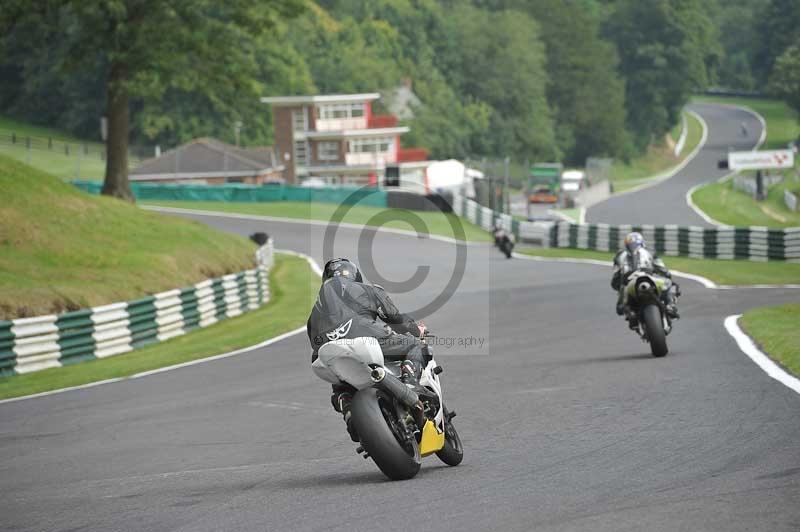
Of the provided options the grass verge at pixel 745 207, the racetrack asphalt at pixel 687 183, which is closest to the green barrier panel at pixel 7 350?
the grass verge at pixel 745 207

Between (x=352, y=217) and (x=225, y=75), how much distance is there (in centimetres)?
2055

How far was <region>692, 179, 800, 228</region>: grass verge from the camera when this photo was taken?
2403 inches

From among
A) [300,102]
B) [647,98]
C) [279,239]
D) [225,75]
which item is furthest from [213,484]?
[647,98]

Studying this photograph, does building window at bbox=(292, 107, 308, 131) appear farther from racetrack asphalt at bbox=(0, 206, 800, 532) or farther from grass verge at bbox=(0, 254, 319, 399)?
racetrack asphalt at bbox=(0, 206, 800, 532)

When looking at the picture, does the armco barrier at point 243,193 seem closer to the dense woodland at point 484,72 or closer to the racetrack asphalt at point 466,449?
the dense woodland at point 484,72

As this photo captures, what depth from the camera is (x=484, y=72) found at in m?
142

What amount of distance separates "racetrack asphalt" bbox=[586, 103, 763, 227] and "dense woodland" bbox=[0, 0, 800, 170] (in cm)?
603

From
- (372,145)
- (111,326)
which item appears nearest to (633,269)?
(111,326)

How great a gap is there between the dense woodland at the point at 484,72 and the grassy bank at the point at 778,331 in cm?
7544

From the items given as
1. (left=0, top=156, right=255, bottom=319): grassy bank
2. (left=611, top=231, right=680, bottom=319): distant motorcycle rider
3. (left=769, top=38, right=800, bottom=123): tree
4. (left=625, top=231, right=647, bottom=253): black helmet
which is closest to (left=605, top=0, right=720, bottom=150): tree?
(left=769, top=38, right=800, bottom=123): tree

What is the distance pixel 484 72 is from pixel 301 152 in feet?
152

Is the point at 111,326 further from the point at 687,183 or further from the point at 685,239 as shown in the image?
the point at 687,183

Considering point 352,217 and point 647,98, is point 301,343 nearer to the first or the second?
point 352,217

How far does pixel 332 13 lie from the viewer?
146500 millimetres
